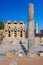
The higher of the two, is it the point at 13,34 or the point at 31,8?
the point at 31,8

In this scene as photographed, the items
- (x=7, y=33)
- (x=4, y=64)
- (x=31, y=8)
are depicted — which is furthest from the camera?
(x=7, y=33)

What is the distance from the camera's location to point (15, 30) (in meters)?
34.8

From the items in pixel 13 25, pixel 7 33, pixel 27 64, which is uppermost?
pixel 13 25

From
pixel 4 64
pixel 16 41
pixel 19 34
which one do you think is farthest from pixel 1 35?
pixel 4 64

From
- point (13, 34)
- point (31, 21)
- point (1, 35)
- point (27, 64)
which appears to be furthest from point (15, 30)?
point (27, 64)

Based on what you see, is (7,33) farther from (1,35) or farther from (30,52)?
(30,52)

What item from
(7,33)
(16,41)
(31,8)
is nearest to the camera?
(31,8)

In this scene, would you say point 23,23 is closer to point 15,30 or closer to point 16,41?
point 15,30

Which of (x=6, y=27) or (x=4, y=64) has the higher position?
(x=6, y=27)

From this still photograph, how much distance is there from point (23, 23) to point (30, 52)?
2347 centimetres

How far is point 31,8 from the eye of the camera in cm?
1193

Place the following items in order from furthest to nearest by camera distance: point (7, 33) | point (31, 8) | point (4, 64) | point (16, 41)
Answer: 1. point (7, 33)
2. point (16, 41)
3. point (31, 8)
4. point (4, 64)

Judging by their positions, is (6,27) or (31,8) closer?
(31,8)

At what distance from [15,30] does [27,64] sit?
2591cm
